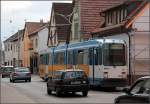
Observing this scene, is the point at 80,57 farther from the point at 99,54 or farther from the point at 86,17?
the point at 86,17

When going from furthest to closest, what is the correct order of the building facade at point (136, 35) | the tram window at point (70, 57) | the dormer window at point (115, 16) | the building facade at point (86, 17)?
the building facade at point (86, 17) → the dormer window at point (115, 16) → the building facade at point (136, 35) → the tram window at point (70, 57)

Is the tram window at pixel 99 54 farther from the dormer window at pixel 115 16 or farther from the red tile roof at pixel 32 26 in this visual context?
the red tile roof at pixel 32 26

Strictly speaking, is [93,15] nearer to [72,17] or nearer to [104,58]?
[72,17]

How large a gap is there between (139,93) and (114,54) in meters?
19.9

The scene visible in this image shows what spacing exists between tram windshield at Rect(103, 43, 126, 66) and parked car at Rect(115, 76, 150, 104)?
1915 cm

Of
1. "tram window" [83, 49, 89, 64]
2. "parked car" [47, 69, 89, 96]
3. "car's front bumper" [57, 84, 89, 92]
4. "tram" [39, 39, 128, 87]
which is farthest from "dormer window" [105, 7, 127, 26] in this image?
"car's front bumper" [57, 84, 89, 92]

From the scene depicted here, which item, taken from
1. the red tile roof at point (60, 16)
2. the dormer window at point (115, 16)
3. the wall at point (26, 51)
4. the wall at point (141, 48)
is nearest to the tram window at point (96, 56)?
the wall at point (141, 48)

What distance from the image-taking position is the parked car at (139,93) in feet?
43.2

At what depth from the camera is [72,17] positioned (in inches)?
2451

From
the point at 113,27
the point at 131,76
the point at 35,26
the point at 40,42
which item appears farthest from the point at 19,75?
the point at 35,26

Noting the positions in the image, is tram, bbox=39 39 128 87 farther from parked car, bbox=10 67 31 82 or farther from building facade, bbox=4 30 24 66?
building facade, bbox=4 30 24 66

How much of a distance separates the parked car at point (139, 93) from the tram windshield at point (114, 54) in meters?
19.2

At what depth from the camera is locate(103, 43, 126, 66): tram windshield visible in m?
33.2

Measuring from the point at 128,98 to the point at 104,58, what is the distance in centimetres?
1955
